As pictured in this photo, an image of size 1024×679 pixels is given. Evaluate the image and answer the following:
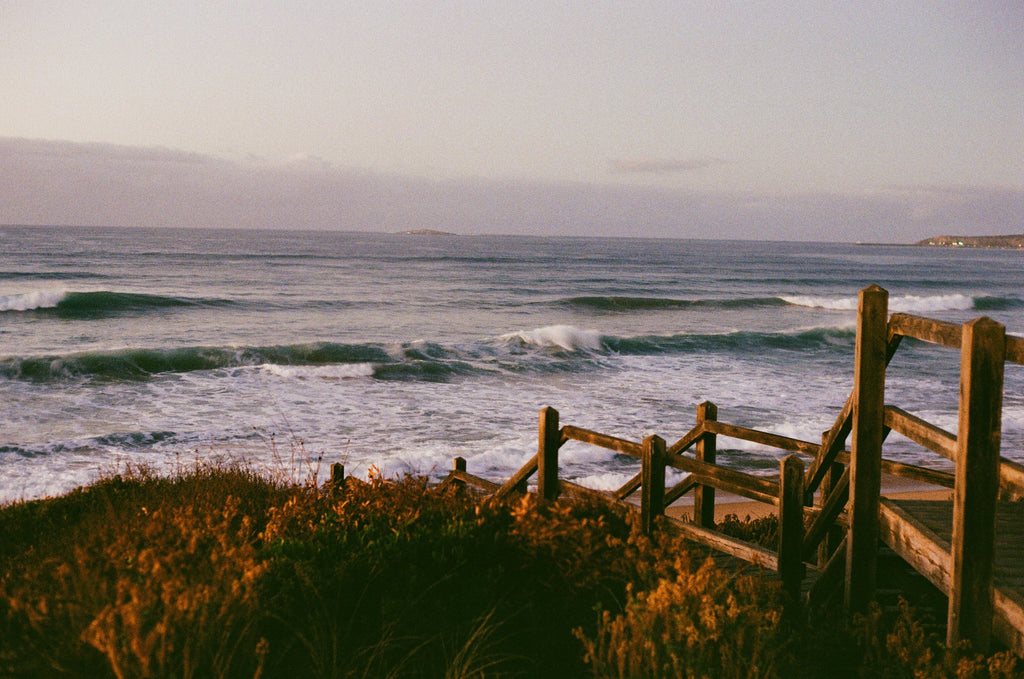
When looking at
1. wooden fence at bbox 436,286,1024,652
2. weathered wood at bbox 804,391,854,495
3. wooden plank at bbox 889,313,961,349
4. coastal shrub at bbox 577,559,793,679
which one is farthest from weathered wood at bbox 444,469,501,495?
wooden plank at bbox 889,313,961,349

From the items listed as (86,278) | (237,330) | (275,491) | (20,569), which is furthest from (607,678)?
(86,278)

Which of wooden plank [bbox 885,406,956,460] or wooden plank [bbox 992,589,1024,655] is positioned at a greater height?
wooden plank [bbox 885,406,956,460]

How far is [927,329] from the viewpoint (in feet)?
14.6

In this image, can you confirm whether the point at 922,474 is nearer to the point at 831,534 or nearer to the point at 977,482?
the point at 831,534

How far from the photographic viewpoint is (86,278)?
51.0 m

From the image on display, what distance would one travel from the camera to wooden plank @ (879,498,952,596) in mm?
4352

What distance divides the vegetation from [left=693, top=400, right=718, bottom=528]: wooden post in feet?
6.26

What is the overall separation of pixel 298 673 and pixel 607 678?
1723 mm

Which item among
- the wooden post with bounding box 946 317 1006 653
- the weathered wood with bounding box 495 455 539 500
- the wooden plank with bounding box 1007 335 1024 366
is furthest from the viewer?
the weathered wood with bounding box 495 455 539 500

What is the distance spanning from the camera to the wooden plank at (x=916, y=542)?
4.35 m

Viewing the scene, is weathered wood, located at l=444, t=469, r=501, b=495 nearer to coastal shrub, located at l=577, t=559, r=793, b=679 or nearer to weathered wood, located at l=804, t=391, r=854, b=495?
weathered wood, located at l=804, t=391, r=854, b=495

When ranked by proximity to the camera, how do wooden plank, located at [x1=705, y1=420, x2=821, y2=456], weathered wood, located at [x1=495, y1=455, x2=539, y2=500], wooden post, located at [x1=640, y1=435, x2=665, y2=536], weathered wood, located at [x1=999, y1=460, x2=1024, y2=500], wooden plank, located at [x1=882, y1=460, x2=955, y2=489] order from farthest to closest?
weathered wood, located at [x1=495, y1=455, x2=539, y2=500] → wooden plank, located at [x1=705, y1=420, x2=821, y2=456] → wooden post, located at [x1=640, y1=435, x2=665, y2=536] → wooden plank, located at [x1=882, y1=460, x2=955, y2=489] → weathered wood, located at [x1=999, y1=460, x2=1024, y2=500]

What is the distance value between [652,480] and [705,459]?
6.55ft

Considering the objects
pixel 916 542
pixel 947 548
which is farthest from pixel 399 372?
pixel 947 548
